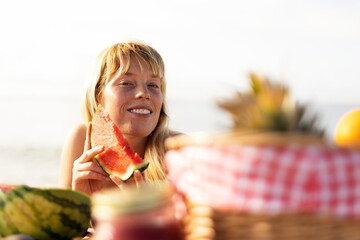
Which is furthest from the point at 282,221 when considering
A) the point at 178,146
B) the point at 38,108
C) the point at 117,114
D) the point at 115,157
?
the point at 38,108

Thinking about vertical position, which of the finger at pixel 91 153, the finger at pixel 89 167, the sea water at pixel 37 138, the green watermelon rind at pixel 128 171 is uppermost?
the sea water at pixel 37 138

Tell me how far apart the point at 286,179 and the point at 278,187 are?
27 millimetres

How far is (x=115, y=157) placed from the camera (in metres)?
2.48

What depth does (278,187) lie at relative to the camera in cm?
101

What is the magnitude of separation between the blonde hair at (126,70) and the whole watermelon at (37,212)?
1901mm

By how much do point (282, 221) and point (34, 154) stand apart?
14197 millimetres

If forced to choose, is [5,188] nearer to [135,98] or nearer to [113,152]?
[113,152]

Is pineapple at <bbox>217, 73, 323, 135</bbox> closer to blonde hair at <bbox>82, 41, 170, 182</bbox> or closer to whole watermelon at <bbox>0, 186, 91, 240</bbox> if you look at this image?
whole watermelon at <bbox>0, 186, 91, 240</bbox>

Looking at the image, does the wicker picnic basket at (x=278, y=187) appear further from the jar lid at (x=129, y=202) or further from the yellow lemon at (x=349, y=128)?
the yellow lemon at (x=349, y=128)

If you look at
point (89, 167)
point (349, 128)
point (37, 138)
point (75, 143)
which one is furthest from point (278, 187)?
point (37, 138)

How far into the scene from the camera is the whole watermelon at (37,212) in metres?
1.37

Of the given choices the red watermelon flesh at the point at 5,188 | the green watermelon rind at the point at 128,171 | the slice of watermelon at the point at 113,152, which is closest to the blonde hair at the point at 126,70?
the slice of watermelon at the point at 113,152

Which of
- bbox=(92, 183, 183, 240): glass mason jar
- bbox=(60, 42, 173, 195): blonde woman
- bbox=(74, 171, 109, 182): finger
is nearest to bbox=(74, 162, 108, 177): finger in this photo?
bbox=(74, 171, 109, 182): finger

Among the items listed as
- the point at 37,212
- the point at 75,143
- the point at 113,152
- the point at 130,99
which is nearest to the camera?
the point at 37,212
